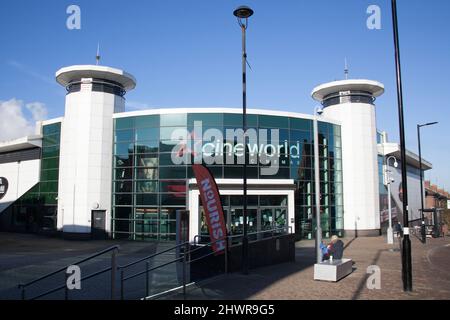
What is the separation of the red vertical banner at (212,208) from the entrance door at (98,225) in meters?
18.1

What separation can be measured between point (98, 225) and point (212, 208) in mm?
18454

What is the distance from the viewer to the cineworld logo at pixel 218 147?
1139 inches

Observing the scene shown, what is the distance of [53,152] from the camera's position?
34.0m

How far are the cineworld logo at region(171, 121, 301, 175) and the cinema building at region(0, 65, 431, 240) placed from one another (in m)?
0.07

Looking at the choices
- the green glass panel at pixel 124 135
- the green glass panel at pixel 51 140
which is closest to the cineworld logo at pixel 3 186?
the green glass panel at pixel 51 140

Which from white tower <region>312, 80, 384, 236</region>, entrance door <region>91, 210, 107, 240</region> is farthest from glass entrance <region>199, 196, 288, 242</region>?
entrance door <region>91, 210, 107, 240</region>

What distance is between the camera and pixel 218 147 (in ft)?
95.1

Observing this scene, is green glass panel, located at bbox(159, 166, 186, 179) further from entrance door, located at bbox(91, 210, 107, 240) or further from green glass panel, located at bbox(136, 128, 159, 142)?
entrance door, located at bbox(91, 210, 107, 240)

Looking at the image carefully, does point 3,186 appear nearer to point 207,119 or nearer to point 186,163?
point 186,163

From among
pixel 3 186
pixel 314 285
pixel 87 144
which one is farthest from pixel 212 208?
pixel 3 186

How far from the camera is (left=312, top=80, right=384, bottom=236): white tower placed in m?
34.1
